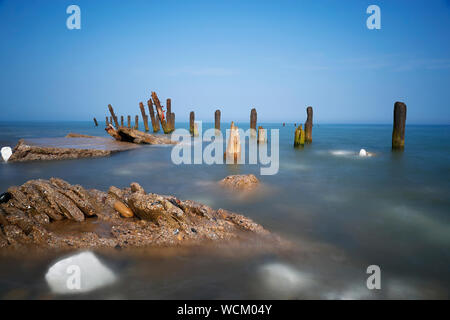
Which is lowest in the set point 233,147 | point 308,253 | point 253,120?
point 308,253

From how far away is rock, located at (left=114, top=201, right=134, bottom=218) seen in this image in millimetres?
4266

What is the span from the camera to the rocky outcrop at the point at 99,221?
3.30 m

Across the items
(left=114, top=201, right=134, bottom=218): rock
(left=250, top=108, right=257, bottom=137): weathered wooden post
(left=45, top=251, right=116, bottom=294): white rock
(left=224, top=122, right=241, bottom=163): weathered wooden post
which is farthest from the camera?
(left=250, top=108, right=257, bottom=137): weathered wooden post

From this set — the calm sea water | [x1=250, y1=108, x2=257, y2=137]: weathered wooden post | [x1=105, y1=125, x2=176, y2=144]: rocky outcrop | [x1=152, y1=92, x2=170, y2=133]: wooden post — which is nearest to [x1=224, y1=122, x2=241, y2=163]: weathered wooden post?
the calm sea water

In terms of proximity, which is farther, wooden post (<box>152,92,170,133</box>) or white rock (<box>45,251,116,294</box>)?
wooden post (<box>152,92,170,133</box>)

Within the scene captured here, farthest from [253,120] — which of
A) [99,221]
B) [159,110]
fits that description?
[99,221]

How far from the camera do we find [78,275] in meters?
2.61

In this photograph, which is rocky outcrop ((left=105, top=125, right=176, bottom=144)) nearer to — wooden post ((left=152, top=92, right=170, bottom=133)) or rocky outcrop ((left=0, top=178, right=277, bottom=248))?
wooden post ((left=152, top=92, right=170, bottom=133))

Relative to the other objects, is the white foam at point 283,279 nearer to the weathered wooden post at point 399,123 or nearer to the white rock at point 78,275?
the white rock at point 78,275

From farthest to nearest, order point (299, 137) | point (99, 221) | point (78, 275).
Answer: point (299, 137) → point (99, 221) → point (78, 275)

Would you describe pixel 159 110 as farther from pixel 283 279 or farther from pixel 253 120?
pixel 283 279

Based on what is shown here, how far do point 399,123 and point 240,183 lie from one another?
43.2 ft

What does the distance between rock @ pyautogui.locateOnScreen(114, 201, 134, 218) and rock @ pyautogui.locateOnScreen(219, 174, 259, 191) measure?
292 cm
